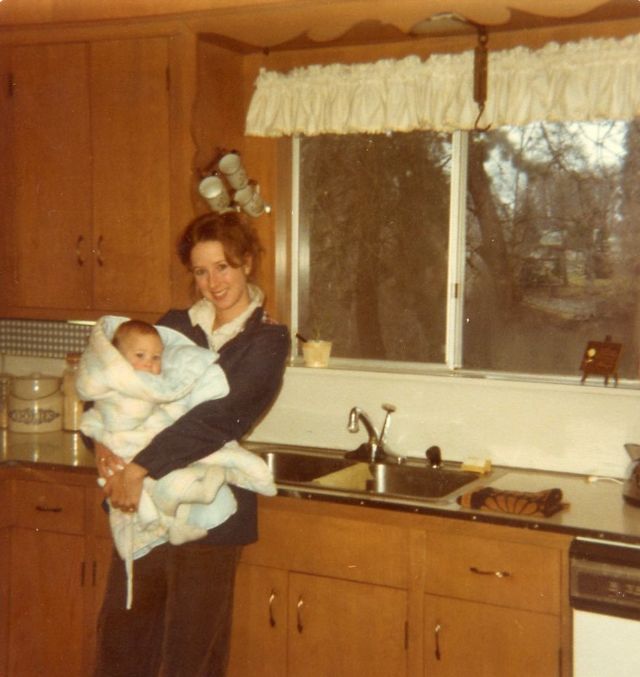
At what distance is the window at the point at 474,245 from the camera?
2.96 metres

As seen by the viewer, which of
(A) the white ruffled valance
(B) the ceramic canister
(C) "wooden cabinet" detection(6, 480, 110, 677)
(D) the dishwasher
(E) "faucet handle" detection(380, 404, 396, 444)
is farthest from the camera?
(B) the ceramic canister

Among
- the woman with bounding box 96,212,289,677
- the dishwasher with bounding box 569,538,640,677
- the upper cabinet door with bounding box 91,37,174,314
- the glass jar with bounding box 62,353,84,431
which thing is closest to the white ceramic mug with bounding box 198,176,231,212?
the upper cabinet door with bounding box 91,37,174,314

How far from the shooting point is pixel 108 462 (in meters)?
2.30

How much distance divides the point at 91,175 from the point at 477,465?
159cm

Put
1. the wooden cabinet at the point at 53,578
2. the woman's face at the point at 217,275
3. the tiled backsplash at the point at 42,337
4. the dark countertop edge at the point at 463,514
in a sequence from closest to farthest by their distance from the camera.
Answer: the dark countertop edge at the point at 463,514
the woman's face at the point at 217,275
the wooden cabinet at the point at 53,578
the tiled backsplash at the point at 42,337

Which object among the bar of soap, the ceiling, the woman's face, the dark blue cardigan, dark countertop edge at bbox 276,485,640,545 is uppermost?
the ceiling

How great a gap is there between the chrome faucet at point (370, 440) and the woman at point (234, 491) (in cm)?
66

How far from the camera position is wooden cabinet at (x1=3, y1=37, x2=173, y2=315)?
308cm

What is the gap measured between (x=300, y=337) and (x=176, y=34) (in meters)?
1.06

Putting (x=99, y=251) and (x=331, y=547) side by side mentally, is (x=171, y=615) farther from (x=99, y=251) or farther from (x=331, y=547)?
(x=99, y=251)

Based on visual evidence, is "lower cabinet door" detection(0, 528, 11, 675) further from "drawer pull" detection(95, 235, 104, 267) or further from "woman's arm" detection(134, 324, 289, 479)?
"woman's arm" detection(134, 324, 289, 479)

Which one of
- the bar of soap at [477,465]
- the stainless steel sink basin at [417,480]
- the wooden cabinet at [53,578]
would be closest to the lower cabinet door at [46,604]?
the wooden cabinet at [53,578]

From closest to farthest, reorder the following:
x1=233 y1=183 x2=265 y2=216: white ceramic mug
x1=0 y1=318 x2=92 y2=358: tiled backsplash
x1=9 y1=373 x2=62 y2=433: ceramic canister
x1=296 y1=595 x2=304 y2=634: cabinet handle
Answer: x1=296 y1=595 x2=304 y2=634: cabinet handle
x1=233 y1=183 x2=265 y2=216: white ceramic mug
x1=9 y1=373 x2=62 y2=433: ceramic canister
x1=0 y1=318 x2=92 y2=358: tiled backsplash

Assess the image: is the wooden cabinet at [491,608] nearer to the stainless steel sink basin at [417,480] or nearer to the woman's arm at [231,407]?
the stainless steel sink basin at [417,480]
